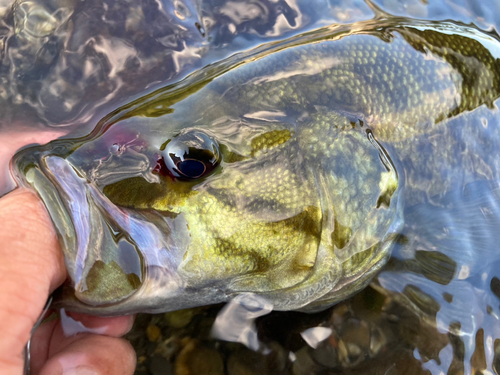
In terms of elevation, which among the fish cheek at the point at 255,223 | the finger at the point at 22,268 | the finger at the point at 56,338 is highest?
the fish cheek at the point at 255,223

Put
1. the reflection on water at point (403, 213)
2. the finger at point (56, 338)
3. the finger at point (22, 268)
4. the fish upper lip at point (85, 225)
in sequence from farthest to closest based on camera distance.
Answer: the reflection on water at point (403, 213) < the finger at point (56, 338) < the fish upper lip at point (85, 225) < the finger at point (22, 268)

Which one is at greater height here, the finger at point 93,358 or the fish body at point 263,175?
the fish body at point 263,175

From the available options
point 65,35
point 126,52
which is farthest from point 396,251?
point 65,35

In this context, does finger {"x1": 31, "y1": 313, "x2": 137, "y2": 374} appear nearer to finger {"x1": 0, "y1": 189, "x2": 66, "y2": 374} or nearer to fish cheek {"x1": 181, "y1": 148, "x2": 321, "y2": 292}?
finger {"x1": 0, "y1": 189, "x2": 66, "y2": 374}

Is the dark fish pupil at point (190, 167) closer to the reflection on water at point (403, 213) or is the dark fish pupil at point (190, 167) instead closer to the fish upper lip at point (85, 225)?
the fish upper lip at point (85, 225)

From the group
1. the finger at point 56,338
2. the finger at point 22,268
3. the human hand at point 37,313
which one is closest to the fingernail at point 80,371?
the human hand at point 37,313

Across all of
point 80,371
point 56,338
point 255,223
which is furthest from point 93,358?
point 255,223

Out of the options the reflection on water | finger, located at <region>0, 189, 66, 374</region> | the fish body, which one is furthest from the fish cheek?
finger, located at <region>0, 189, 66, 374</region>

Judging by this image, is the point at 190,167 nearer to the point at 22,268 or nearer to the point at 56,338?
the point at 22,268
